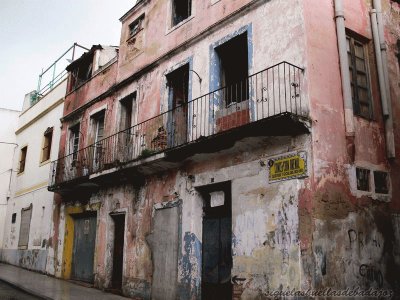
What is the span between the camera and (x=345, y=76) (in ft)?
25.8

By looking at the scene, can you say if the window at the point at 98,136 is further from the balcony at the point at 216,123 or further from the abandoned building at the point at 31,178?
the abandoned building at the point at 31,178

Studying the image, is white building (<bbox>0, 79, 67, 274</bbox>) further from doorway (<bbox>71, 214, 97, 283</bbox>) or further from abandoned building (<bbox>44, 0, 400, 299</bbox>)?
abandoned building (<bbox>44, 0, 400, 299</bbox>)

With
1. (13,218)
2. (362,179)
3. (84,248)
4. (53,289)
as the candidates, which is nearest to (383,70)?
(362,179)

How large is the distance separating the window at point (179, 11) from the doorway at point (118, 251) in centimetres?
607

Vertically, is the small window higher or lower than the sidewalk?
higher

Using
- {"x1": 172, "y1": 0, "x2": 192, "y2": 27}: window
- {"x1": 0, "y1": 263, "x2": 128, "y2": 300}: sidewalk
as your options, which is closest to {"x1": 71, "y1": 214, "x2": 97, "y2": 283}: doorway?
{"x1": 0, "y1": 263, "x2": 128, "y2": 300}: sidewalk

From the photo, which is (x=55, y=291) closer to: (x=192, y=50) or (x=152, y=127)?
(x=152, y=127)

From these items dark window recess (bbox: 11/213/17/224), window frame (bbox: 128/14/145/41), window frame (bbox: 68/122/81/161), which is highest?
window frame (bbox: 128/14/145/41)

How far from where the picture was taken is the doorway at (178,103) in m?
10.3

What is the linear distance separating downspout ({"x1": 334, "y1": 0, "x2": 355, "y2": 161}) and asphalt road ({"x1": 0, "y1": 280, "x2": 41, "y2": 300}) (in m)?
8.35

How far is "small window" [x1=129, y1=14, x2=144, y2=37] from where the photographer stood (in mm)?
12806

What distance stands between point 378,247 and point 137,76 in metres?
8.26

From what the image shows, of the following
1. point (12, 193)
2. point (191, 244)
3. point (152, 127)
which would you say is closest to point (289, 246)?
point (191, 244)

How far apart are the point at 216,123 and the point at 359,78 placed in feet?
11.1
